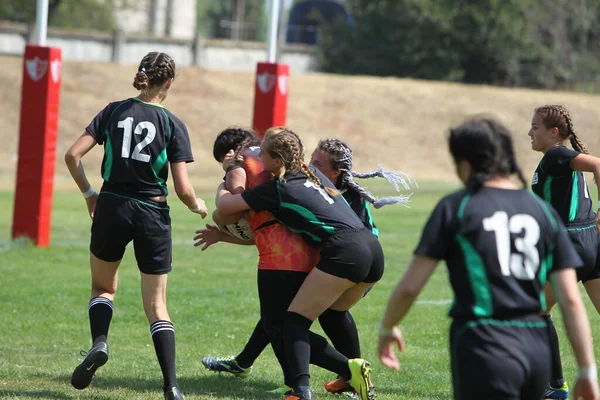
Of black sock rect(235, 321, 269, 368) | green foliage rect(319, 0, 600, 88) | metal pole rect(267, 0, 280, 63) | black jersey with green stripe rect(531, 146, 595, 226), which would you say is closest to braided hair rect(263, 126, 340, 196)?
black sock rect(235, 321, 269, 368)

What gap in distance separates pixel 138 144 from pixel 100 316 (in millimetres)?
1094

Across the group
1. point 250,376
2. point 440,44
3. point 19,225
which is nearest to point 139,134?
point 250,376

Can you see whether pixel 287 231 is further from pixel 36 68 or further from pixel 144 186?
pixel 36 68

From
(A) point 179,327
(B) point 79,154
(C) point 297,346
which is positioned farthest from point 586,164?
(A) point 179,327

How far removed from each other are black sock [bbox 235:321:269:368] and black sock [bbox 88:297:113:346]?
1.04 meters

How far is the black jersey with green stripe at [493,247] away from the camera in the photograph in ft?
11.5

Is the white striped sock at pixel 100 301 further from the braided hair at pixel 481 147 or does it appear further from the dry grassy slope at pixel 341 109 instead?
the dry grassy slope at pixel 341 109

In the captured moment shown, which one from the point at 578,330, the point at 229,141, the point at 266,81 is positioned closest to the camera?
the point at 578,330

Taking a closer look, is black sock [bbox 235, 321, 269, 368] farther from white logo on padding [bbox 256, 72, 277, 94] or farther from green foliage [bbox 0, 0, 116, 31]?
green foliage [bbox 0, 0, 116, 31]

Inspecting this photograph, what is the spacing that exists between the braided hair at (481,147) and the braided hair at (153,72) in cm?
237

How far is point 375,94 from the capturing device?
40531mm

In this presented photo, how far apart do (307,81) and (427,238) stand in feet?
123

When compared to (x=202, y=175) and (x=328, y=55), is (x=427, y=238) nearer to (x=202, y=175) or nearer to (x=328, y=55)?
(x=202, y=175)

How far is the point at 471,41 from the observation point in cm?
4584
